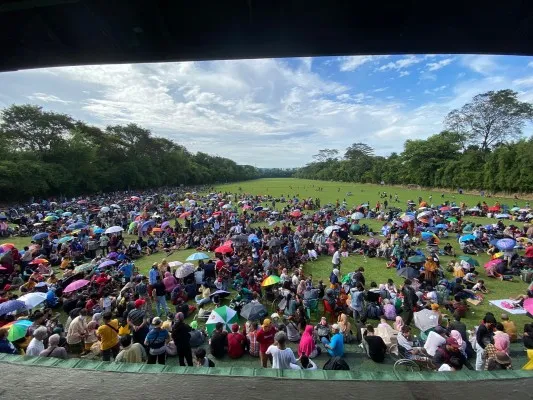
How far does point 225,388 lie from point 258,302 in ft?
19.8

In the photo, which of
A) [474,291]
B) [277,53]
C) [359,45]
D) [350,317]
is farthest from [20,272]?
[474,291]

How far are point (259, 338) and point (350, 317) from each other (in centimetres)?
358

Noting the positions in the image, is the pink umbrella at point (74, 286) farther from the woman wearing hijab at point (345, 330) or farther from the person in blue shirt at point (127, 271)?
the woman wearing hijab at point (345, 330)

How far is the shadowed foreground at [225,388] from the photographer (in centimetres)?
199

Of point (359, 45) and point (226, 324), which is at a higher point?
point (359, 45)

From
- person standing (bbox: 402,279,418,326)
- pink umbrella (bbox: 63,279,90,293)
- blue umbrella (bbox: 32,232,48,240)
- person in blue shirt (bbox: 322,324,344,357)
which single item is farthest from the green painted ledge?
blue umbrella (bbox: 32,232,48,240)

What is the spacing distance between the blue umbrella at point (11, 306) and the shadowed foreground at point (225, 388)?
6.60 m

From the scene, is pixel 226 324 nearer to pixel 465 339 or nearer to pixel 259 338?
pixel 259 338

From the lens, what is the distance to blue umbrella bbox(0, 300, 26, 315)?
704 centimetres

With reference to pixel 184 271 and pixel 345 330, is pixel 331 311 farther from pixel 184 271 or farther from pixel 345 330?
pixel 184 271

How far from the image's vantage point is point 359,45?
3.66 m

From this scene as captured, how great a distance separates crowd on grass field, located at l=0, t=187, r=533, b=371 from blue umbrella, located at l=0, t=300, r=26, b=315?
0.08ft

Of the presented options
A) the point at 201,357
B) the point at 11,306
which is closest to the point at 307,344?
the point at 201,357

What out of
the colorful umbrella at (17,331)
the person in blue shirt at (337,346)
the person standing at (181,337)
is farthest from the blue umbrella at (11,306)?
the person in blue shirt at (337,346)
